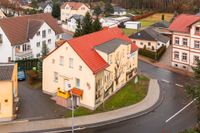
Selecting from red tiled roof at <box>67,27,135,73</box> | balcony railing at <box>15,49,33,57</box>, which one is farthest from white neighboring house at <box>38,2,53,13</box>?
red tiled roof at <box>67,27,135,73</box>

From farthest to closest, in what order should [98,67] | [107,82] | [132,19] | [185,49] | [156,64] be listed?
[132,19]
[156,64]
[185,49]
[107,82]
[98,67]

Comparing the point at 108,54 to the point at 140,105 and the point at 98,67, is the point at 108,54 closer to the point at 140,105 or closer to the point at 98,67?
the point at 98,67

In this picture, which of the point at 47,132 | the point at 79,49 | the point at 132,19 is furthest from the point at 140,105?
the point at 132,19

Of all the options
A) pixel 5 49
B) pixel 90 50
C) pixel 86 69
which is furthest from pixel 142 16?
pixel 86 69

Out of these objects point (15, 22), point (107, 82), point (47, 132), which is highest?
point (15, 22)

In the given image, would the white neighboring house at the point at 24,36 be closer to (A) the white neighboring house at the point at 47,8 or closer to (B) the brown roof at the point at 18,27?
(B) the brown roof at the point at 18,27

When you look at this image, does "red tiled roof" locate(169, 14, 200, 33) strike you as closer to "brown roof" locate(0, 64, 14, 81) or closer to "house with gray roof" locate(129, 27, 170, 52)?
"house with gray roof" locate(129, 27, 170, 52)
